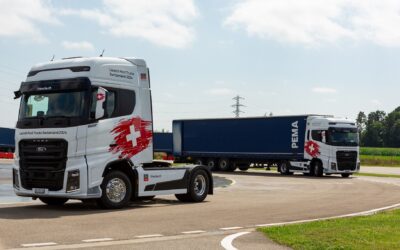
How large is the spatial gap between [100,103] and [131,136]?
1.37 m

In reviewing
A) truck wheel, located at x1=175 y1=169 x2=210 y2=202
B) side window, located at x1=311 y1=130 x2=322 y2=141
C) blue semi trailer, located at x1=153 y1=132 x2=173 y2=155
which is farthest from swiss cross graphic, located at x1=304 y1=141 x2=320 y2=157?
blue semi trailer, located at x1=153 y1=132 x2=173 y2=155

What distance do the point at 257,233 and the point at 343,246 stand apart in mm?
2143

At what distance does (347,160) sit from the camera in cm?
3584

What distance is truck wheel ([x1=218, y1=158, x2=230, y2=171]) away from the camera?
41881 mm

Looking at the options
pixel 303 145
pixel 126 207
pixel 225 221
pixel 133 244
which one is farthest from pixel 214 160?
pixel 133 244

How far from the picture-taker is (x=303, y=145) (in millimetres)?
36875

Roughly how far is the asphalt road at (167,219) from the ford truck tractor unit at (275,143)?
1527 cm

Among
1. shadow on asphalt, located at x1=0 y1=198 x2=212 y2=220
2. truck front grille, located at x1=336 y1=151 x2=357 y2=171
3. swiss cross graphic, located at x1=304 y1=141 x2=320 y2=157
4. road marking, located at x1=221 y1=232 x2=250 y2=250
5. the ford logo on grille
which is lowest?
shadow on asphalt, located at x1=0 y1=198 x2=212 y2=220

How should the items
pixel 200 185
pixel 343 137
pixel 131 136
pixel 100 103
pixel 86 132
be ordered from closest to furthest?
pixel 86 132
pixel 100 103
pixel 131 136
pixel 200 185
pixel 343 137

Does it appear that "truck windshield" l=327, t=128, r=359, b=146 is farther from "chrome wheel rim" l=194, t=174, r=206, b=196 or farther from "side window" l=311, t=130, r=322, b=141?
"chrome wheel rim" l=194, t=174, r=206, b=196

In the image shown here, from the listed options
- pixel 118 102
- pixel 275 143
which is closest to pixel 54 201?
pixel 118 102

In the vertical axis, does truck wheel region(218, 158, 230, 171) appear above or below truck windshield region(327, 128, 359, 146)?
below

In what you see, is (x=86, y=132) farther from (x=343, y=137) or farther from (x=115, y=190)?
(x=343, y=137)

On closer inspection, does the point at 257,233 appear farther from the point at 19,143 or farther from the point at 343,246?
the point at 19,143
